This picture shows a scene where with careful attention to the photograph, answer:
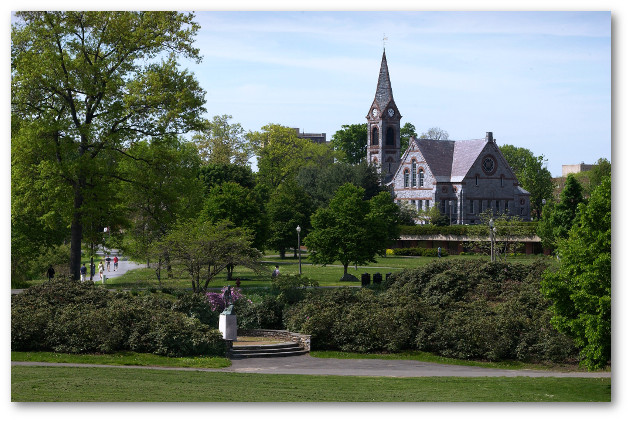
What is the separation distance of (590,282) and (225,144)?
75.2 m

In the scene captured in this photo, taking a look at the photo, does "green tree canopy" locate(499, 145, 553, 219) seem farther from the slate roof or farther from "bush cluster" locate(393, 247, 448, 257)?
"bush cluster" locate(393, 247, 448, 257)

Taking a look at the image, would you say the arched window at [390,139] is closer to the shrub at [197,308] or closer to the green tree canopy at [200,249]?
the green tree canopy at [200,249]

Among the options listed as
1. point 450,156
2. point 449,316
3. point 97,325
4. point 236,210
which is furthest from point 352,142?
point 97,325

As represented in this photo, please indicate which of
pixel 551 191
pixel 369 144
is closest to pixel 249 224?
pixel 551 191

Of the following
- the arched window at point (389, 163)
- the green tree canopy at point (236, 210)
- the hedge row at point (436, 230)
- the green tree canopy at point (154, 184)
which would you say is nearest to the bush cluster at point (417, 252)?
the hedge row at point (436, 230)

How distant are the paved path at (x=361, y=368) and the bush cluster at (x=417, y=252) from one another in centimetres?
4302

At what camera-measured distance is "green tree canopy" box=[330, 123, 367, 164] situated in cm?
11518

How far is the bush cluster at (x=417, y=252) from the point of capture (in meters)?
64.7

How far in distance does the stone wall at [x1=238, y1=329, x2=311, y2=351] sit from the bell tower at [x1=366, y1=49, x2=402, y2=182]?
265 ft

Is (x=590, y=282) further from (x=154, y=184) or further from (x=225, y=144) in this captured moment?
(x=225, y=144)

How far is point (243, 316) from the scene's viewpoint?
26.5m

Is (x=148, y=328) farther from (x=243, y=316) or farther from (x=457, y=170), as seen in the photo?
(x=457, y=170)

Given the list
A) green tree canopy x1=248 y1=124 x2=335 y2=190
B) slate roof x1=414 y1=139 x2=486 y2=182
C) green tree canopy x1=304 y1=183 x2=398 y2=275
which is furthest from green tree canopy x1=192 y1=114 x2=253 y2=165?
green tree canopy x1=304 y1=183 x2=398 y2=275

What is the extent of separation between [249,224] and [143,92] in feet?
80.6
